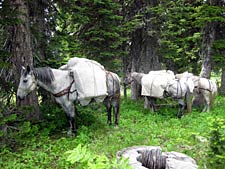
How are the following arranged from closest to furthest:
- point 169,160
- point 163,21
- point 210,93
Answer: point 169,160 → point 210,93 → point 163,21

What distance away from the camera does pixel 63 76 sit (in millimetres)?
6852

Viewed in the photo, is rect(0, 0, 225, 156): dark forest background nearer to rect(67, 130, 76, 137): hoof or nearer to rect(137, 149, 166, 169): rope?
rect(67, 130, 76, 137): hoof

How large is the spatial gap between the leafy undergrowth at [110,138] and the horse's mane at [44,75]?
144cm

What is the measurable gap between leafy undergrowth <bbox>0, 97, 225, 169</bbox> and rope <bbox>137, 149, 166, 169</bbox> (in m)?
0.73

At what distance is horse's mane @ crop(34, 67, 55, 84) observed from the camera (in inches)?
253

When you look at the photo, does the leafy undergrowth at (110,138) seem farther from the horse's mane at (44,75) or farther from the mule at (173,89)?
the horse's mane at (44,75)

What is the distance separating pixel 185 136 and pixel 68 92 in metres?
3.60

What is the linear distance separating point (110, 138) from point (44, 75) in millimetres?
2479

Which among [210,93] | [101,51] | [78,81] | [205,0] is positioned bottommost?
[210,93]

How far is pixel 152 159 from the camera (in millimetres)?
4453

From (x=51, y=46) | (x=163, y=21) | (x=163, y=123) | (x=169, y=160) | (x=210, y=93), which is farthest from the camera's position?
(x=163, y=21)

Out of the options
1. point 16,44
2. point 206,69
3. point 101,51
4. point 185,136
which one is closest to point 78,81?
point 16,44

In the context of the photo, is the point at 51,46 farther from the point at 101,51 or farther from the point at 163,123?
the point at 163,123

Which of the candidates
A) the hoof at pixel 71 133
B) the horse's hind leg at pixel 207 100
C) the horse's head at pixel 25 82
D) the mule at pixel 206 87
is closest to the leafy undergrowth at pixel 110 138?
the hoof at pixel 71 133
